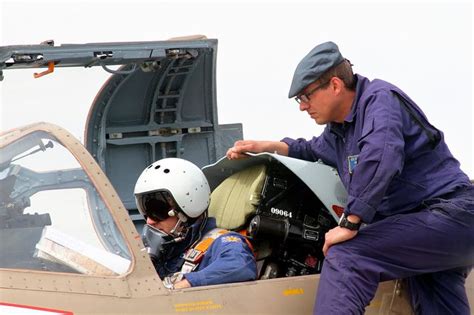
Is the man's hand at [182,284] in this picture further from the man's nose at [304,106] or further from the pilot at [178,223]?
the man's nose at [304,106]

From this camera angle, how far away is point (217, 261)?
3699 mm

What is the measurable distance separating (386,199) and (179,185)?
92 centimetres

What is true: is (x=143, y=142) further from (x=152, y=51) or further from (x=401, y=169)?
(x=401, y=169)

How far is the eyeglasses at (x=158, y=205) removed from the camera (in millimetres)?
3957

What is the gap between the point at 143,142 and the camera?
511cm

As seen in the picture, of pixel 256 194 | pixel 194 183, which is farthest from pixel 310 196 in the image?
pixel 194 183

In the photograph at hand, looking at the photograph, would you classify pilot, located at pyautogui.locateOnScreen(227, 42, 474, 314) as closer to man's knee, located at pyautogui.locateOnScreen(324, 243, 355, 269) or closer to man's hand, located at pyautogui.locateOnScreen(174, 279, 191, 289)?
man's knee, located at pyautogui.locateOnScreen(324, 243, 355, 269)

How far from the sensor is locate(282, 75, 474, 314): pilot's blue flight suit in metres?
3.50

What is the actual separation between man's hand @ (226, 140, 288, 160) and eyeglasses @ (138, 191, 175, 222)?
0.48m

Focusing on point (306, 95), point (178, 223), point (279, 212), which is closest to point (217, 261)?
point (178, 223)

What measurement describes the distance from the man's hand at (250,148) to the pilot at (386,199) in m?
0.47

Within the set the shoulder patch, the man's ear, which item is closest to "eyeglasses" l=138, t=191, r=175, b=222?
the shoulder patch

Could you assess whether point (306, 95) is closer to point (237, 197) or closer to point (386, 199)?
point (386, 199)

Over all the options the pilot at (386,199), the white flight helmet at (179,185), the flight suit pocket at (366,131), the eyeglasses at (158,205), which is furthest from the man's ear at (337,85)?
the eyeglasses at (158,205)
